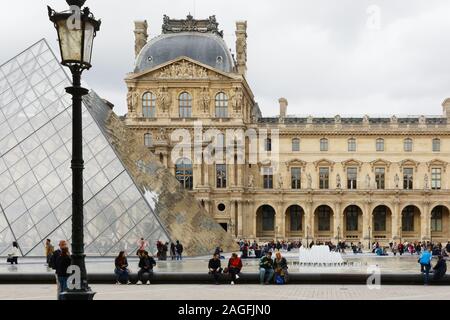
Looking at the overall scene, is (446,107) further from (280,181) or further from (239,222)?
(239,222)

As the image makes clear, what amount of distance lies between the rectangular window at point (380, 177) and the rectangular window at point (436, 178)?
3665mm

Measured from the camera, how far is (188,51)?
57875mm

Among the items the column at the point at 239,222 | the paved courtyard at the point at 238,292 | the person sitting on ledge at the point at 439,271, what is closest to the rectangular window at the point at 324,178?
the column at the point at 239,222

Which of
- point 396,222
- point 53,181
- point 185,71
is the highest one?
point 185,71

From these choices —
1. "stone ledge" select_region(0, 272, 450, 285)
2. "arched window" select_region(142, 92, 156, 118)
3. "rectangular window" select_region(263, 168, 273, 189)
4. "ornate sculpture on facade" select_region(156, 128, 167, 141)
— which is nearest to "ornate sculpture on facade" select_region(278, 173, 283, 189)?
"rectangular window" select_region(263, 168, 273, 189)

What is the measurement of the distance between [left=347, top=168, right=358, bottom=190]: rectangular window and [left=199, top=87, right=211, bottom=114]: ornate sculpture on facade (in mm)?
12189

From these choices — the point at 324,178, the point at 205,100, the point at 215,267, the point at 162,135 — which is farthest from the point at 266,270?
the point at 324,178

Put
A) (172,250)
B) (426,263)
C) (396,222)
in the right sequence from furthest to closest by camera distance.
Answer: (396,222) < (172,250) < (426,263)

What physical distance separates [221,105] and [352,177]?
11.7 m

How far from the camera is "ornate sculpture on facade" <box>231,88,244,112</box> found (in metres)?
56.9

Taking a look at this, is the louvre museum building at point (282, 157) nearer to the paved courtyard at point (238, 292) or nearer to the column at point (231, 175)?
the column at point (231, 175)

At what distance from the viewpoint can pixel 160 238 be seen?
25.8 m
